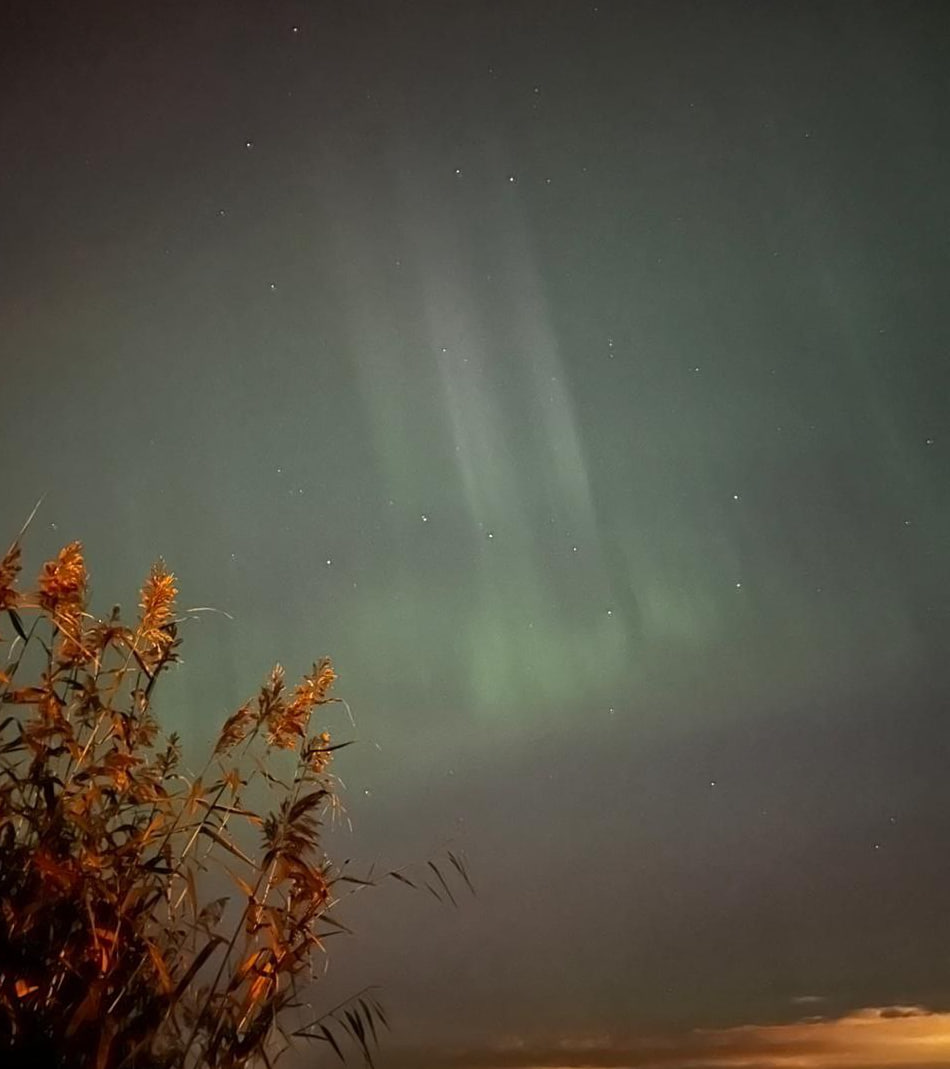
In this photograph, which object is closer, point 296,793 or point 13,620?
point 13,620

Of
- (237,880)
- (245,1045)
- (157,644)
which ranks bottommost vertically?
(245,1045)

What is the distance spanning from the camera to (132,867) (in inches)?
79.8

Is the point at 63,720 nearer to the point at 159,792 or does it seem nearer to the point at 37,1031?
the point at 159,792

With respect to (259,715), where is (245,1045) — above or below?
below

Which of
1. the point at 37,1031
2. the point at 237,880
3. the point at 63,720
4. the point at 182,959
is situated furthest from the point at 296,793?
the point at 37,1031

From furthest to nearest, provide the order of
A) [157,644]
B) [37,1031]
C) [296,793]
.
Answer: [296,793] → [157,644] → [37,1031]

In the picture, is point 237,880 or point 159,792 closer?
point 159,792

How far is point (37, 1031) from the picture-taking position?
5.95 feet

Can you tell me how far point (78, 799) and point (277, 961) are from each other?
542 millimetres

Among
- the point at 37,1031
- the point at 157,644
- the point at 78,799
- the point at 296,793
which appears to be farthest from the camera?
the point at 296,793

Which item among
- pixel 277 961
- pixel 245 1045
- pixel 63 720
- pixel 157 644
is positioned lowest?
pixel 245 1045

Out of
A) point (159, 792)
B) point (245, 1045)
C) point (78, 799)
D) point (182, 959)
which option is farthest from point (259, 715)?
point (245, 1045)

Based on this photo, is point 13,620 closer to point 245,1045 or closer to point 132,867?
point 132,867

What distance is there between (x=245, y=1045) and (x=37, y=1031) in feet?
1.51
